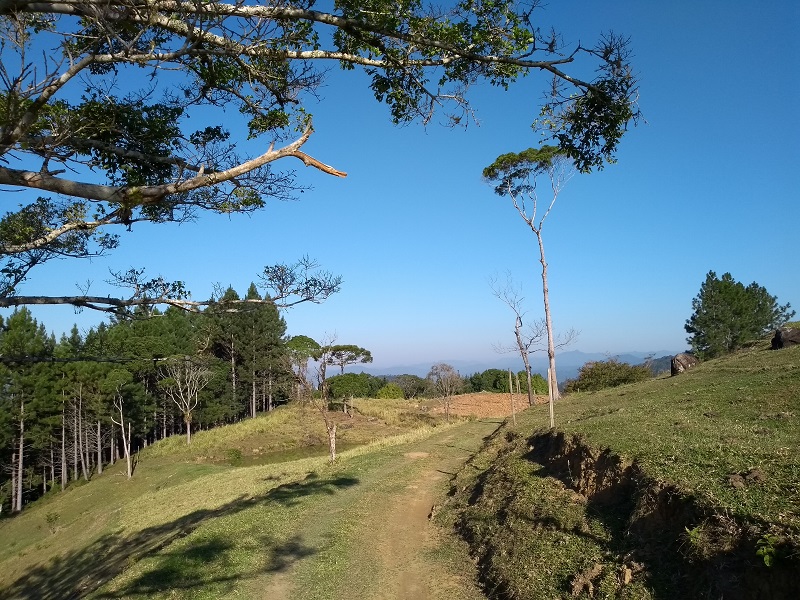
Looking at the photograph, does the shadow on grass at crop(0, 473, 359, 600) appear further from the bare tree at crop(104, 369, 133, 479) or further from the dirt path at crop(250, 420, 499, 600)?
the bare tree at crop(104, 369, 133, 479)

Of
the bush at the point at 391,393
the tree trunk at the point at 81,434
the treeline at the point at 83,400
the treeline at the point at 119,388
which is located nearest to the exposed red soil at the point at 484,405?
the treeline at the point at 119,388

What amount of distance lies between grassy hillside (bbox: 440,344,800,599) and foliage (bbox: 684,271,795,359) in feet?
102

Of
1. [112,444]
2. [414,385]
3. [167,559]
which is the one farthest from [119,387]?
[414,385]

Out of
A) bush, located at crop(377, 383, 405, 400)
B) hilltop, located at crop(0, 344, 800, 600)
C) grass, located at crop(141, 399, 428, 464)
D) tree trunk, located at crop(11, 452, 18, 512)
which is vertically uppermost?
hilltop, located at crop(0, 344, 800, 600)

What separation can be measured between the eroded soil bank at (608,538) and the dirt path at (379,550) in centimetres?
64

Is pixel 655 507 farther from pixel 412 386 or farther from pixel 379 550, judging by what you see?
pixel 412 386

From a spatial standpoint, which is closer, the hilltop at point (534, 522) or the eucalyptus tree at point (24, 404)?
the hilltop at point (534, 522)

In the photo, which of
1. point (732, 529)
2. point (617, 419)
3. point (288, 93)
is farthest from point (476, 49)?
point (617, 419)

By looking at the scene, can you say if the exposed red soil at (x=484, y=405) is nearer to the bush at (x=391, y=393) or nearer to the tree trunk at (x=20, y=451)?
the bush at (x=391, y=393)

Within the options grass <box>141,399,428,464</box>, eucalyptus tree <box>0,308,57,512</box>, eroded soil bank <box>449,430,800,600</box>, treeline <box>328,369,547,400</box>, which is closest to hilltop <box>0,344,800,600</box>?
eroded soil bank <box>449,430,800,600</box>

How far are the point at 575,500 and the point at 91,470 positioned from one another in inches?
1804

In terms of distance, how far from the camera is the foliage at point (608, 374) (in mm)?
35594

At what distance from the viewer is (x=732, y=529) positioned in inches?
211

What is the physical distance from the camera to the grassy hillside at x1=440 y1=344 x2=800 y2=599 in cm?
517
